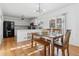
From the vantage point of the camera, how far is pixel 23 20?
1.53m

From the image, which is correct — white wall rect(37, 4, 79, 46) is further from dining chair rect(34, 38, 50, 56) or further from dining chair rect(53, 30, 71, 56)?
dining chair rect(34, 38, 50, 56)

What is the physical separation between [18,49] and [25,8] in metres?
0.74

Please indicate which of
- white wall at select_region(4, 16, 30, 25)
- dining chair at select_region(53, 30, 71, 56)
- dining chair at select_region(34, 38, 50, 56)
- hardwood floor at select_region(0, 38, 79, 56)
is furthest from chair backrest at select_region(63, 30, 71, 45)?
white wall at select_region(4, 16, 30, 25)

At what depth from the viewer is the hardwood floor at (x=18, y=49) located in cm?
149

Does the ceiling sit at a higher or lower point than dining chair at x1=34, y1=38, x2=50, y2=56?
higher

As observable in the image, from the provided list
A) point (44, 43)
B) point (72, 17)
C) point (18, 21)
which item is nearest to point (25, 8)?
point (18, 21)

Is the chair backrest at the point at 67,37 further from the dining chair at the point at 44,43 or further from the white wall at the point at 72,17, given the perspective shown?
the dining chair at the point at 44,43

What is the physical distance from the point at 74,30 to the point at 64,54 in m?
0.45

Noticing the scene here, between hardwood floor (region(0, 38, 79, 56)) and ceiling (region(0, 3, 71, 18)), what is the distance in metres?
0.49

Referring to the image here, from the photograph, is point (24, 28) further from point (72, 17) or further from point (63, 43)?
point (72, 17)

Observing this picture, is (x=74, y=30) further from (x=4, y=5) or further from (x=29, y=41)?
(x=4, y=5)

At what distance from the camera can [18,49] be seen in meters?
1.51

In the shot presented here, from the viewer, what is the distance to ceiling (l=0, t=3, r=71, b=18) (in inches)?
57.0

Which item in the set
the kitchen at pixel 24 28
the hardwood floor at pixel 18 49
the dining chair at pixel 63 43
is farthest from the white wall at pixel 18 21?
the dining chair at pixel 63 43
